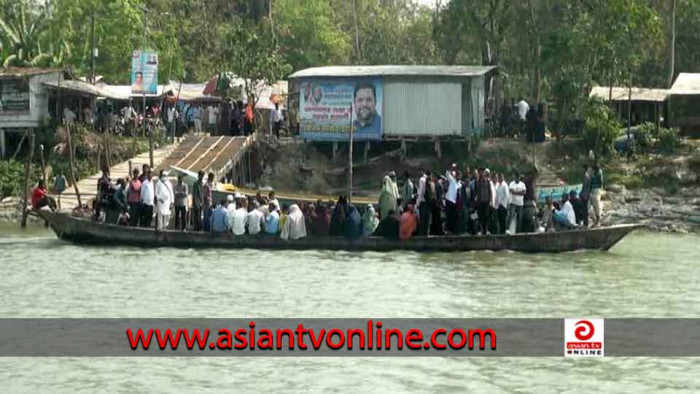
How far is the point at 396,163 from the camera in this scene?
37.7 meters

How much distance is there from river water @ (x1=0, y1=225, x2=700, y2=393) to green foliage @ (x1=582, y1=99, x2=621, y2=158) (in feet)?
20.5

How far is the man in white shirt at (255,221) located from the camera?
2586 centimetres

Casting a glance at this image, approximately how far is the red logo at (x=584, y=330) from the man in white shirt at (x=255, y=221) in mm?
8409

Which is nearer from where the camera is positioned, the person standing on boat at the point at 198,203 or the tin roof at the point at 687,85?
the person standing on boat at the point at 198,203

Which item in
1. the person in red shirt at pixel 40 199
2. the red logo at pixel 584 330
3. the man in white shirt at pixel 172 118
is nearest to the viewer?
the red logo at pixel 584 330

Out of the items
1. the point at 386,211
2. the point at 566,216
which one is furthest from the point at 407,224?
the point at 566,216

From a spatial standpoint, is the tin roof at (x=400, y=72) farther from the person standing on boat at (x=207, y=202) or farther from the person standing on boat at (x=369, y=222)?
the person standing on boat at (x=369, y=222)

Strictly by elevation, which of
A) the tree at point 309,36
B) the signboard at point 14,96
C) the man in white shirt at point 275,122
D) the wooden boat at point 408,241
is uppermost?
the tree at point 309,36

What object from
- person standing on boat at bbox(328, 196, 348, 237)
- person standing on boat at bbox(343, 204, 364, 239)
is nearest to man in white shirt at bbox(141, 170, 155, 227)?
person standing on boat at bbox(328, 196, 348, 237)

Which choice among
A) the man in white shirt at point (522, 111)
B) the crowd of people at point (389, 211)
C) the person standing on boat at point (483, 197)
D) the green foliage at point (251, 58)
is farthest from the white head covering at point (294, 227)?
the green foliage at point (251, 58)

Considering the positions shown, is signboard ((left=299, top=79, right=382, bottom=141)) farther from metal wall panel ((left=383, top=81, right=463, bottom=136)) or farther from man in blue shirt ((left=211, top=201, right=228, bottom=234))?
man in blue shirt ((left=211, top=201, right=228, bottom=234))

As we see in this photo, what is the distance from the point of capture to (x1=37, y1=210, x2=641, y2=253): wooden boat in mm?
25547

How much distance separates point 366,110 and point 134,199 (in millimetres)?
11852

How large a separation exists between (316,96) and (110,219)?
11446mm
